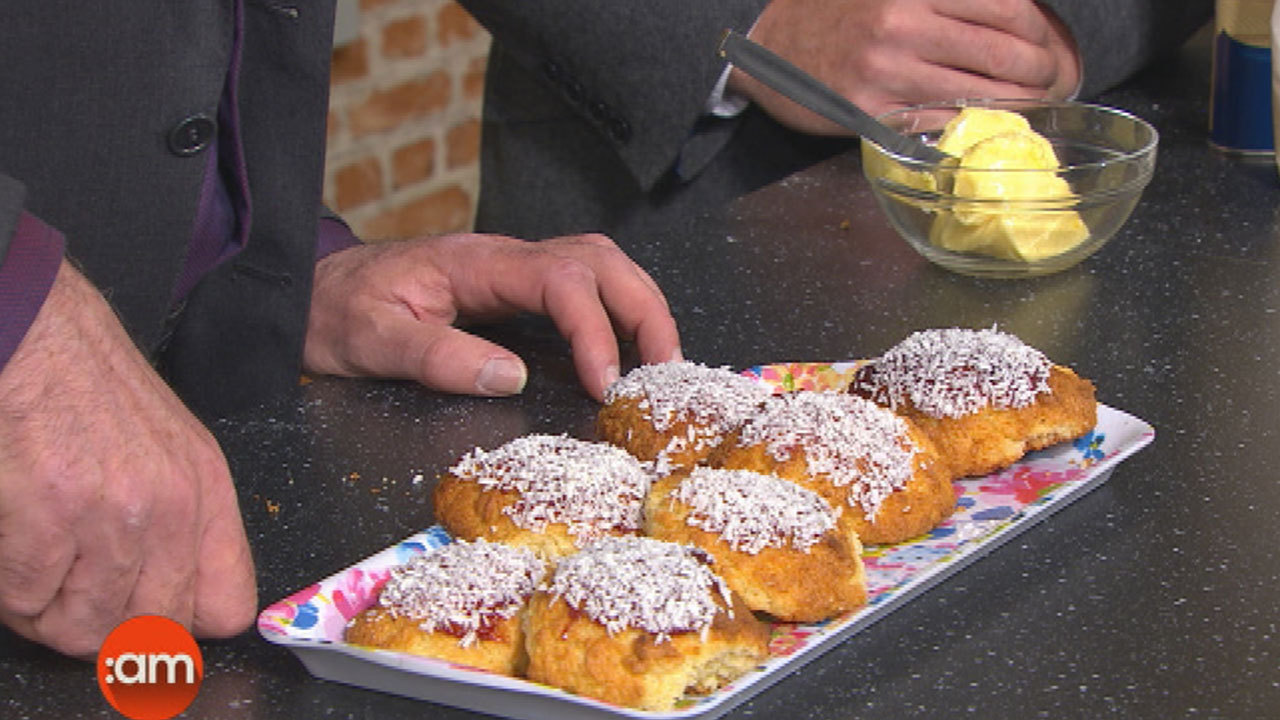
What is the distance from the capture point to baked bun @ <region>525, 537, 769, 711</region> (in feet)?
2.42

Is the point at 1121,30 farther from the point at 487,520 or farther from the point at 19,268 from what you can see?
the point at 19,268

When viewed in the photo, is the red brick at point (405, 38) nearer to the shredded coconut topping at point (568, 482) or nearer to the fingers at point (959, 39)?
the fingers at point (959, 39)

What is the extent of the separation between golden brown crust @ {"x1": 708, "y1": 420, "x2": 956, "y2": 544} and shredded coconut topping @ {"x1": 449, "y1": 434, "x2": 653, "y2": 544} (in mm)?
68

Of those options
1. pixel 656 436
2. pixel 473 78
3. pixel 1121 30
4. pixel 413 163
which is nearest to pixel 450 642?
pixel 656 436

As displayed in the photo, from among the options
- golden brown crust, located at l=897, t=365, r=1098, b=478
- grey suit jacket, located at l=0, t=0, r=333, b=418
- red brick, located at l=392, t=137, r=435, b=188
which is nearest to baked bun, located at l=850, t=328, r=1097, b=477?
golden brown crust, located at l=897, t=365, r=1098, b=478

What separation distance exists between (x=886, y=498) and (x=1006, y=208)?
1.72ft

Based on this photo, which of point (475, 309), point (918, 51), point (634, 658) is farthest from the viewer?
point (918, 51)

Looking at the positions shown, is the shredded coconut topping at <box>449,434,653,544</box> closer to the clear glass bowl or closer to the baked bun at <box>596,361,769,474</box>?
the baked bun at <box>596,361,769,474</box>

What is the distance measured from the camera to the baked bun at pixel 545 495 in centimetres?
88

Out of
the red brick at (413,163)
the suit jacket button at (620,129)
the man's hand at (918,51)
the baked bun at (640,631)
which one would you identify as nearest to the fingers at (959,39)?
the man's hand at (918,51)

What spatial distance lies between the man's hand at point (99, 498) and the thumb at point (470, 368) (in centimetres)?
33

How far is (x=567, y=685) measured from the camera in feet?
2.45

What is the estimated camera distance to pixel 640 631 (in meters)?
0.75

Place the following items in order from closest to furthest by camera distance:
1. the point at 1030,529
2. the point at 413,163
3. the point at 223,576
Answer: the point at 223,576, the point at 1030,529, the point at 413,163
